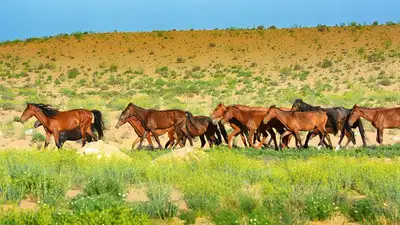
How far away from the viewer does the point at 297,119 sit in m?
20.1

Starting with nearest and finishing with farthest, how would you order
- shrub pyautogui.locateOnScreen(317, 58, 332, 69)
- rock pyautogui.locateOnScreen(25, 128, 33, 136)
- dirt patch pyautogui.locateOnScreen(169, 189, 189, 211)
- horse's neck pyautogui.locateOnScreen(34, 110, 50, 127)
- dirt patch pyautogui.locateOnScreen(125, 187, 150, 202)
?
1. dirt patch pyautogui.locateOnScreen(169, 189, 189, 211)
2. dirt patch pyautogui.locateOnScreen(125, 187, 150, 202)
3. horse's neck pyautogui.locateOnScreen(34, 110, 50, 127)
4. rock pyautogui.locateOnScreen(25, 128, 33, 136)
5. shrub pyautogui.locateOnScreen(317, 58, 332, 69)

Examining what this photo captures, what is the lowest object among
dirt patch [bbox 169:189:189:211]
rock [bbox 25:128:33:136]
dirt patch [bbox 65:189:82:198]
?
rock [bbox 25:128:33:136]

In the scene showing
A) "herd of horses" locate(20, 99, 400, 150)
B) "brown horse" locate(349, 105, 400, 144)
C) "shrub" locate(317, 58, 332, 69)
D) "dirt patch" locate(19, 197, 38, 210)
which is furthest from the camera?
"shrub" locate(317, 58, 332, 69)

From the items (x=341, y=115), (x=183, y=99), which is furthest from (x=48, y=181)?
(x=183, y=99)

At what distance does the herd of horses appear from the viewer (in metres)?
20.0

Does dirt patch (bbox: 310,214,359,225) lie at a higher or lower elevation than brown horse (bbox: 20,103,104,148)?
lower

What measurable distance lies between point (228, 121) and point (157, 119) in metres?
2.30

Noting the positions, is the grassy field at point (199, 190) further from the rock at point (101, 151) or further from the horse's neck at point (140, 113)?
the horse's neck at point (140, 113)

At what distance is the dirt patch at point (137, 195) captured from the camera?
1259 centimetres

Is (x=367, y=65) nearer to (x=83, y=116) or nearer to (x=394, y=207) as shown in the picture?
(x=83, y=116)

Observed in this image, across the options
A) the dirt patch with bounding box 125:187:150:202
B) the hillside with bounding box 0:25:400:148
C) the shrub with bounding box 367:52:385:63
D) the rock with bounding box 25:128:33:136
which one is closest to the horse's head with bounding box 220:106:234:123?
the dirt patch with bounding box 125:187:150:202

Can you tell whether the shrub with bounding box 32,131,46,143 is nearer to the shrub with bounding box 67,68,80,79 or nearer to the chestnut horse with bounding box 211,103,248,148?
the chestnut horse with bounding box 211,103,248,148

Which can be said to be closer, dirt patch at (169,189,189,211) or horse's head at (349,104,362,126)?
dirt patch at (169,189,189,211)

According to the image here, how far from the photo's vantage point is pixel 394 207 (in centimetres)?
1059
